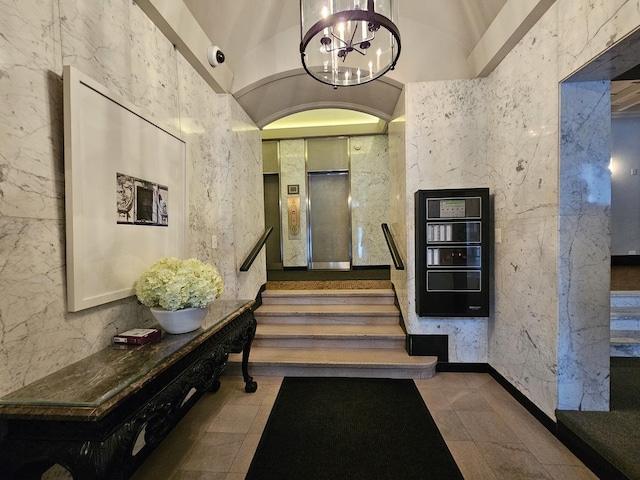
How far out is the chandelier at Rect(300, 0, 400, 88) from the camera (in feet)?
4.43

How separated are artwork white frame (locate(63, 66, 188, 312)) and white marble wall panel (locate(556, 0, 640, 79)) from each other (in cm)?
278

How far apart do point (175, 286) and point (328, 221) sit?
469 cm

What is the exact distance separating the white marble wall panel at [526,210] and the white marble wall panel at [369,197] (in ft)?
10.0

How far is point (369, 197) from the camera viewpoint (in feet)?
19.2

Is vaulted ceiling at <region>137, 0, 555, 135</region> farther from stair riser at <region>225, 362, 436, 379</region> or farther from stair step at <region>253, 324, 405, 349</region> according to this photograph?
stair riser at <region>225, 362, 436, 379</region>

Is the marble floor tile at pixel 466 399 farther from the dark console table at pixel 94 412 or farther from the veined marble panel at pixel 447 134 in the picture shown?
the dark console table at pixel 94 412

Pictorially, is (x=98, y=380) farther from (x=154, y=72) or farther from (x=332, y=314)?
(x=332, y=314)

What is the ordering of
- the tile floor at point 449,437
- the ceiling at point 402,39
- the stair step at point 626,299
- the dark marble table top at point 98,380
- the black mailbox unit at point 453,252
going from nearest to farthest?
the dark marble table top at point 98,380, the tile floor at point 449,437, the ceiling at point 402,39, the black mailbox unit at point 453,252, the stair step at point 626,299

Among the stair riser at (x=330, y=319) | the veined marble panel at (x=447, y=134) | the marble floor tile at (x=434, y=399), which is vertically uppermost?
the veined marble panel at (x=447, y=134)

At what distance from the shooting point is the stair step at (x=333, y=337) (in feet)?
10.3

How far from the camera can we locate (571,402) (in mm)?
1969

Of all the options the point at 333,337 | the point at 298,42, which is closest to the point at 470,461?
the point at 333,337

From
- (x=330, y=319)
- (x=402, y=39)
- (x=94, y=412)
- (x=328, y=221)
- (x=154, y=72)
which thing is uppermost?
(x=402, y=39)

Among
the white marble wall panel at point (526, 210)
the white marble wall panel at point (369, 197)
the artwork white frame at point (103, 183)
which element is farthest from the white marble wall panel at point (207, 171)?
the white marble wall panel at point (369, 197)
